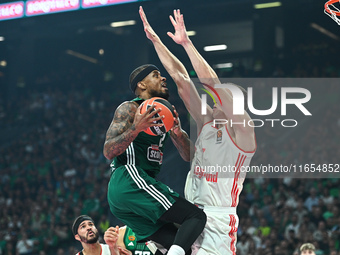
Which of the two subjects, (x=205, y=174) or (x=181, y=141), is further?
(x=181, y=141)

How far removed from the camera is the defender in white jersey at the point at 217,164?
4188mm

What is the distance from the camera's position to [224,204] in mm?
4297

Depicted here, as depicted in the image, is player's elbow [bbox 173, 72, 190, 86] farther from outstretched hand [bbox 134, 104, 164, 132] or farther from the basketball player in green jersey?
outstretched hand [bbox 134, 104, 164, 132]

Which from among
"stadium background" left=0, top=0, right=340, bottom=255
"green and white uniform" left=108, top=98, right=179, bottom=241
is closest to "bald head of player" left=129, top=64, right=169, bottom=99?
"green and white uniform" left=108, top=98, right=179, bottom=241

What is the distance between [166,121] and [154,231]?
0.91m

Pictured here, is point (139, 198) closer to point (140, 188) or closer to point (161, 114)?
point (140, 188)

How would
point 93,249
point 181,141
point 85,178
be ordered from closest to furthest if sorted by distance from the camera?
1. point 181,141
2. point 93,249
3. point 85,178

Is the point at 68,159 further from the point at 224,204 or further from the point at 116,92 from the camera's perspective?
the point at 224,204

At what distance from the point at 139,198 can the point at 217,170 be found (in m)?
0.77

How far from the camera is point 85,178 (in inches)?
598

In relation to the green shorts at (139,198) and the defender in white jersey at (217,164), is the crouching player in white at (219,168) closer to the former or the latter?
the defender in white jersey at (217,164)

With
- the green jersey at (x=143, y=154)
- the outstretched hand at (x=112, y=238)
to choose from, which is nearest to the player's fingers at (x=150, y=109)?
the green jersey at (x=143, y=154)

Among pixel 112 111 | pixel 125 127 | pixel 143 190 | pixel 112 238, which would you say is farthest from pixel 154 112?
pixel 112 111

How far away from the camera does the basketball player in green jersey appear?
149 inches
